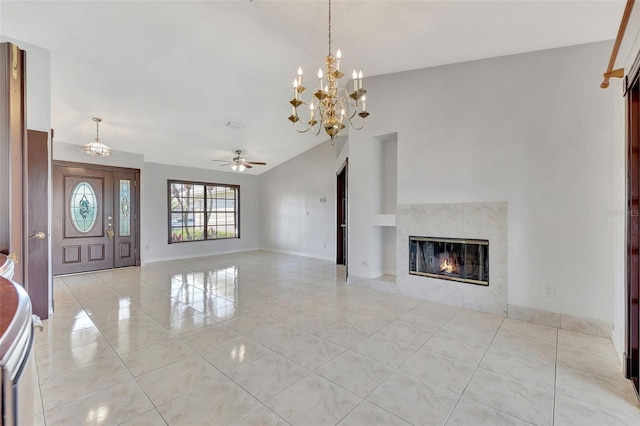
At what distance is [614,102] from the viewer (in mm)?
2607

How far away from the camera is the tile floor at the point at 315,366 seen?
171 cm

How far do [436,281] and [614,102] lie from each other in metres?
2.60

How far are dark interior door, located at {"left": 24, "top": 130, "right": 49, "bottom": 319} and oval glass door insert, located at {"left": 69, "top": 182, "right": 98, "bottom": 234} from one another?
9.32 ft

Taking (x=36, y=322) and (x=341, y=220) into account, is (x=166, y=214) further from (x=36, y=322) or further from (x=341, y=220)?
(x=36, y=322)

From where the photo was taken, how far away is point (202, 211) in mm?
8156

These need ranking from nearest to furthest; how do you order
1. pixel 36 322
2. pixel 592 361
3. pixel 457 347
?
pixel 36 322 < pixel 592 361 < pixel 457 347

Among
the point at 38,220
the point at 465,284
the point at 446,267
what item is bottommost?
the point at 465,284

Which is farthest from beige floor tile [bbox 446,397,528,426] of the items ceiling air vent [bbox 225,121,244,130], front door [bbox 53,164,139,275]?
front door [bbox 53,164,139,275]

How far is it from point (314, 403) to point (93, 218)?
6.35m

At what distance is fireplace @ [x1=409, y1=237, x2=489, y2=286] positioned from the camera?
3513 mm

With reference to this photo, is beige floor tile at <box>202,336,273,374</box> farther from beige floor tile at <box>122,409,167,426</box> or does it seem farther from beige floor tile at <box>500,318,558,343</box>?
beige floor tile at <box>500,318,558,343</box>

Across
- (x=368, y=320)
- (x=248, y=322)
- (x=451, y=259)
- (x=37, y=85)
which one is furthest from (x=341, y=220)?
(x=37, y=85)

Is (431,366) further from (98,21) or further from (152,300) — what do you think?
(98,21)

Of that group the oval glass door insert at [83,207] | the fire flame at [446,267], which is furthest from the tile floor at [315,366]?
the oval glass door insert at [83,207]
